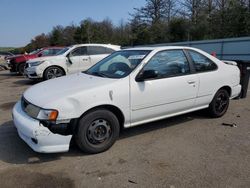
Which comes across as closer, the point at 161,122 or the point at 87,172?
the point at 87,172

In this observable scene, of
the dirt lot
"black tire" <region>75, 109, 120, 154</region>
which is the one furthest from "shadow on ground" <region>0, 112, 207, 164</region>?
"black tire" <region>75, 109, 120, 154</region>

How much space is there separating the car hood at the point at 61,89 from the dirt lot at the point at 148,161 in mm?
851

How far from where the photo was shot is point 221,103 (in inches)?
216

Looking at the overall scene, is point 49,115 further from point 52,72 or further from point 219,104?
point 52,72

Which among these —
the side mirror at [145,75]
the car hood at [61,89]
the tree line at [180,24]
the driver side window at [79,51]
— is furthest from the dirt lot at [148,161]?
the tree line at [180,24]

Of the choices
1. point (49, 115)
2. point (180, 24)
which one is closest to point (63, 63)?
point (49, 115)

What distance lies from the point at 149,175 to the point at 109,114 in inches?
43.1

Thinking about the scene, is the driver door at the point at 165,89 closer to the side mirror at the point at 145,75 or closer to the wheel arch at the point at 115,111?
the side mirror at the point at 145,75

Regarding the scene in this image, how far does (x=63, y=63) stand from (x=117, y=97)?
729 centimetres

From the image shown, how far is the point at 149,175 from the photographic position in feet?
10.7

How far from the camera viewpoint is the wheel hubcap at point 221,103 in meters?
5.43

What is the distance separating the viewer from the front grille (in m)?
3.58

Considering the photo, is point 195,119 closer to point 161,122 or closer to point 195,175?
point 161,122

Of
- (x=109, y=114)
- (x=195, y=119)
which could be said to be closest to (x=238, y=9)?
(x=195, y=119)
